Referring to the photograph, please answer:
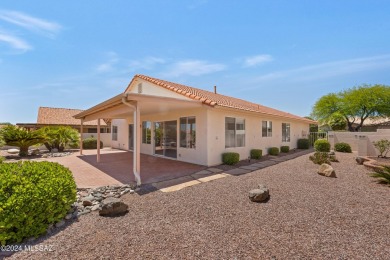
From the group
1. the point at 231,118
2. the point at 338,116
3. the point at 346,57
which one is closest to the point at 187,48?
the point at 231,118

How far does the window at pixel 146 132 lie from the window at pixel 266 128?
8534 millimetres

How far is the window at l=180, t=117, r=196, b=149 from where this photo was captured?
10684 mm

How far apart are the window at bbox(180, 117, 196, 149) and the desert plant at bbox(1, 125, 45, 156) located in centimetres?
1271

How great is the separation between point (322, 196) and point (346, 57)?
8.93 meters

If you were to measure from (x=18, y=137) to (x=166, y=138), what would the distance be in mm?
11852

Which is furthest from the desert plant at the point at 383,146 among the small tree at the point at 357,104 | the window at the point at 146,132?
the small tree at the point at 357,104

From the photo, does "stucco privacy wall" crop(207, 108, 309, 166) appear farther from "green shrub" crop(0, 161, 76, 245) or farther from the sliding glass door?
"green shrub" crop(0, 161, 76, 245)

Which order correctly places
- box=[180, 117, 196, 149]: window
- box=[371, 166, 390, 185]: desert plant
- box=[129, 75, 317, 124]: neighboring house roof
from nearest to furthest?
box=[371, 166, 390, 185]: desert plant → box=[129, 75, 317, 124]: neighboring house roof → box=[180, 117, 196, 149]: window

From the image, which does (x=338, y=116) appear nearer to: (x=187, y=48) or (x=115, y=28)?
(x=187, y=48)

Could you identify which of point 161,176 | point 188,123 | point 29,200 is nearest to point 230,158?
point 188,123

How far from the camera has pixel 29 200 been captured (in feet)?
11.5

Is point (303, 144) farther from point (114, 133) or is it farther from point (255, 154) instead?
point (114, 133)

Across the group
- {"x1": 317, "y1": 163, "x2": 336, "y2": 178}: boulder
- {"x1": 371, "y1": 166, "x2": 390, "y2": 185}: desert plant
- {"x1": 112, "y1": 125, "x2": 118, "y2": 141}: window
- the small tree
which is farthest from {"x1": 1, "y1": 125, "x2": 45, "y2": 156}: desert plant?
the small tree

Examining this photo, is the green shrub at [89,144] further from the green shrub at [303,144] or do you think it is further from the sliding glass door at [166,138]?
the green shrub at [303,144]
